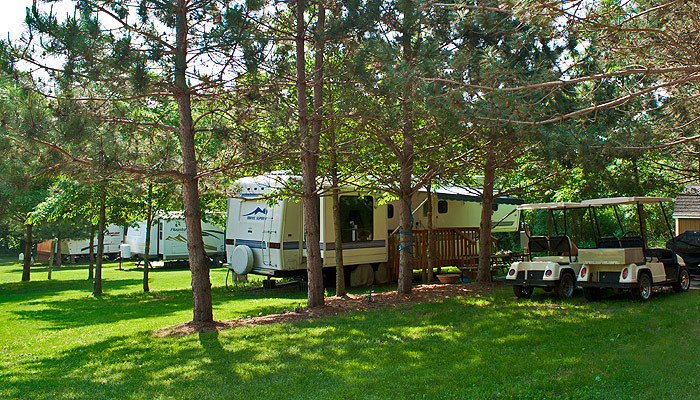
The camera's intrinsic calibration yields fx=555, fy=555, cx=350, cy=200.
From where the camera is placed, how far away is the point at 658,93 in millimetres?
8992

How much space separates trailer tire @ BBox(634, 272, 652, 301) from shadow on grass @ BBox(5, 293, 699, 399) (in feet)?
0.90

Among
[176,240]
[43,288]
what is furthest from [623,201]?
[176,240]

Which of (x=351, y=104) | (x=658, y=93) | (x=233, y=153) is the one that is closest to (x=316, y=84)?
(x=351, y=104)

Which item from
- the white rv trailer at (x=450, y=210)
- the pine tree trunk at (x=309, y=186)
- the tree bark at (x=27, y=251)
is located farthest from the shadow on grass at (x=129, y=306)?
the tree bark at (x=27, y=251)

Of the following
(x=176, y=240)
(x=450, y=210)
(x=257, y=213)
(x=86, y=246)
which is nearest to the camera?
(x=257, y=213)

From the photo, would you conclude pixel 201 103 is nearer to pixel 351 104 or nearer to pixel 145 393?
pixel 351 104

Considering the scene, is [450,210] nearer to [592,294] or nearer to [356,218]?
[356,218]

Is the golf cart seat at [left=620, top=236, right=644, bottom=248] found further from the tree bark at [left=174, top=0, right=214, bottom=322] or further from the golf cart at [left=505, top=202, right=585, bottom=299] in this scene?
the tree bark at [left=174, top=0, right=214, bottom=322]

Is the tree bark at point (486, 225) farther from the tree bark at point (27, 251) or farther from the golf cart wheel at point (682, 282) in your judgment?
the tree bark at point (27, 251)

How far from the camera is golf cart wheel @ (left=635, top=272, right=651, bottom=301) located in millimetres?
8648

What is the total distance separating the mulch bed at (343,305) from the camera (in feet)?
27.6

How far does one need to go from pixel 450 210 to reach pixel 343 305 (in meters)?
7.99

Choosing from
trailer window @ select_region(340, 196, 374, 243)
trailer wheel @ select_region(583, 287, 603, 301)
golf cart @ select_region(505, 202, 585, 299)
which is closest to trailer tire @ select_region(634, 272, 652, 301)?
trailer wheel @ select_region(583, 287, 603, 301)

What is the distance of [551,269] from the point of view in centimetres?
922
